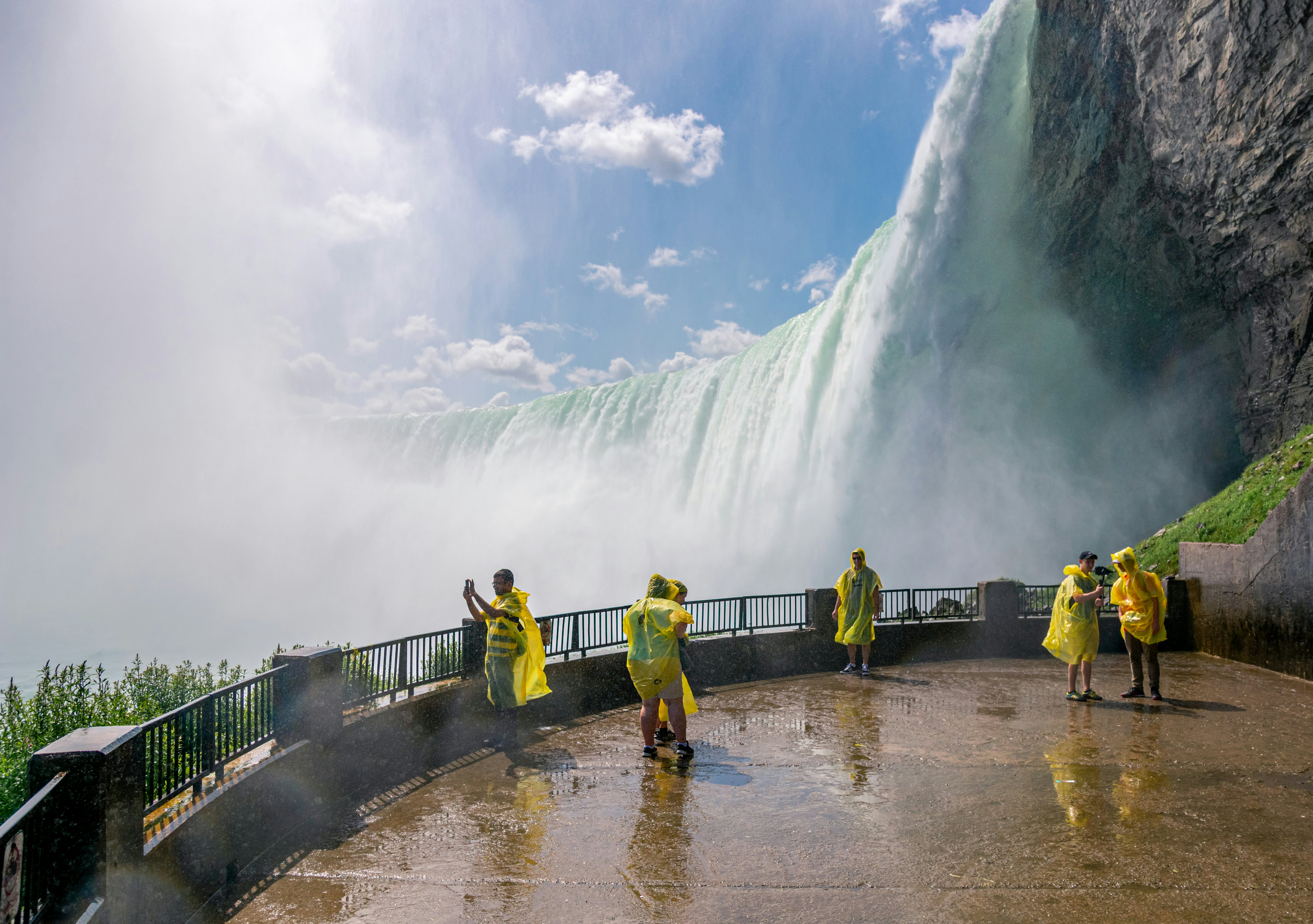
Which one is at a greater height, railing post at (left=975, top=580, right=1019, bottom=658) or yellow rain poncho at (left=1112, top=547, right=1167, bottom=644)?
yellow rain poncho at (left=1112, top=547, right=1167, bottom=644)

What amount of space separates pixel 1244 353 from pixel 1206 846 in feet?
72.8

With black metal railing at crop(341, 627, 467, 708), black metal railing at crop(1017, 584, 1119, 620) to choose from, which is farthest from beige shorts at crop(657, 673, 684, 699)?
black metal railing at crop(1017, 584, 1119, 620)

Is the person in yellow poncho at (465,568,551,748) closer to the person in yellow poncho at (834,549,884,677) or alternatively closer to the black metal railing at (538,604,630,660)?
the black metal railing at (538,604,630,660)

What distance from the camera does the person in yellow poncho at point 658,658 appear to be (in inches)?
265

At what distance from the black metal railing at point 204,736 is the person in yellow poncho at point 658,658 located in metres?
2.77

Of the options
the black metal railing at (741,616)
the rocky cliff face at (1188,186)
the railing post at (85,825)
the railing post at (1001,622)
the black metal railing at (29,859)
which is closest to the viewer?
the black metal railing at (29,859)

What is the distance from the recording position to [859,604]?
10.6 m

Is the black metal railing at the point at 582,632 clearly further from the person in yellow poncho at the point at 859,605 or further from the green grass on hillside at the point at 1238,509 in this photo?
the green grass on hillside at the point at 1238,509

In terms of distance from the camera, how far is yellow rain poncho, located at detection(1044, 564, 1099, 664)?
28.7 feet

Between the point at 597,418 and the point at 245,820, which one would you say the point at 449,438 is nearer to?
the point at 597,418

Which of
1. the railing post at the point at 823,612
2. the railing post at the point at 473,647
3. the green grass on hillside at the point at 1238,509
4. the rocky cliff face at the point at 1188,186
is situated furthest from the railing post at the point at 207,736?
the rocky cliff face at the point at 1188,186

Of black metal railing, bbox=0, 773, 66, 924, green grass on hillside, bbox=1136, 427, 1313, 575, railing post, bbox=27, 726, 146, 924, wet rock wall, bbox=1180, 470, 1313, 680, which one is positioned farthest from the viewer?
green grass on hillside, bbox=1136, 427, 1313, 575

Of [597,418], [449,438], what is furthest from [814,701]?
[449,438]

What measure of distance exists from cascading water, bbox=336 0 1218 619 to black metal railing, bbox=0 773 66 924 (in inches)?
1085
